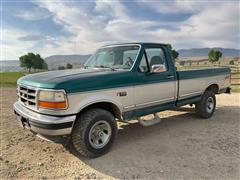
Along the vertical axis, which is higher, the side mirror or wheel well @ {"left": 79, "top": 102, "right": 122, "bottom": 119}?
the side mirror

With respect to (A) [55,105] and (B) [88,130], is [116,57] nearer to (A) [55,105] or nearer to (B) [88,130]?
(B) [88,130]

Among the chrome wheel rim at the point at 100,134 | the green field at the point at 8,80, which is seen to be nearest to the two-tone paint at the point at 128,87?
the chrome wheel rim at the point at 100,134

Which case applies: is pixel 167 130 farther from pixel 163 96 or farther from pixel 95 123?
pixel 95 123

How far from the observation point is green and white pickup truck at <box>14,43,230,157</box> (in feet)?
11.8

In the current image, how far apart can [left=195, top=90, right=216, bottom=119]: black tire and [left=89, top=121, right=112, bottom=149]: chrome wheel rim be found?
341 centimetres

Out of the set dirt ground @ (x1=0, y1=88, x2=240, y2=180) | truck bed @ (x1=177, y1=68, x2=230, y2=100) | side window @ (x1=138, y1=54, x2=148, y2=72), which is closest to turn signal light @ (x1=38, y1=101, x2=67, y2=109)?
dirt ground @ (x1=0, y1=88, x2=240, y2=180)

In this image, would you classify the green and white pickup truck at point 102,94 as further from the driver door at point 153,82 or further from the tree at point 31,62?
the tree at point 31,62

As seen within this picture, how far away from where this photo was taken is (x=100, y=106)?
4320 millimetres

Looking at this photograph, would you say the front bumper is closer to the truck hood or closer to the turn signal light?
the turn signal light

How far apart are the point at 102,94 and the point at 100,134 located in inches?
30.9

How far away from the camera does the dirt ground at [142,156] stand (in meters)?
3.59

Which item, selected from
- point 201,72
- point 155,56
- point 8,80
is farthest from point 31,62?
point 155,56

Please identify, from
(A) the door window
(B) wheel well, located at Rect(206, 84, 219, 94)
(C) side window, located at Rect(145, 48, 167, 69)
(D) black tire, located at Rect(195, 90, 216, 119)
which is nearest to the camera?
(A) the door window

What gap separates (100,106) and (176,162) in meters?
1.70
